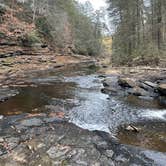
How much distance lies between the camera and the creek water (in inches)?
373

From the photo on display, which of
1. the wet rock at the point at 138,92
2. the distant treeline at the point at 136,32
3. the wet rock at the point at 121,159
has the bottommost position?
the wet rock at the point at 121,159

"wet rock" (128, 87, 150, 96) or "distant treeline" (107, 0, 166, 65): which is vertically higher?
"distant treeline" (107, 0, 166, 65)

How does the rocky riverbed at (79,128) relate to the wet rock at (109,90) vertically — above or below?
below

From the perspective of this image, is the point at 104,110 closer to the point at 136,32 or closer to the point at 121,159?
the point at 121,159

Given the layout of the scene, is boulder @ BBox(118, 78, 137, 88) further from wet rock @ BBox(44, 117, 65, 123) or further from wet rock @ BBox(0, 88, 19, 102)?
wet rock @ BBox(44, 117, 65, 123)

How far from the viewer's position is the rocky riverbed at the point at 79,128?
7.30 metres

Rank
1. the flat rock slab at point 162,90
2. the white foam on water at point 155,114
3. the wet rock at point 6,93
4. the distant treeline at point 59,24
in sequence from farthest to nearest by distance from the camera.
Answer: the distant treeline at point 59,24 < the flat rock slab at point 162,90 < the wet rock at point 6,93 < the white foam on water at point 155,114

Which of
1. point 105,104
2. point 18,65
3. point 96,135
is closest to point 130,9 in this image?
point 18,65

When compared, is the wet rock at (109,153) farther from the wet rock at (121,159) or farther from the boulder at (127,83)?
the boulder at (127,83)

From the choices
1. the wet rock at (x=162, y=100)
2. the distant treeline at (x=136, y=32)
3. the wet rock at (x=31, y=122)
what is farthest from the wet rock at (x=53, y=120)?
the distant treeline at (x=136, y=32)

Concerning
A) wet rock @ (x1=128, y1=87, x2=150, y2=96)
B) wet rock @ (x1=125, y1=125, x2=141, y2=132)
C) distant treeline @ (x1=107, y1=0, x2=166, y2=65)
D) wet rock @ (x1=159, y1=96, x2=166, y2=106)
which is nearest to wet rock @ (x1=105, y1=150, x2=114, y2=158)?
wet rock @ (x1=125, y1=125, x2=141, y2=132)

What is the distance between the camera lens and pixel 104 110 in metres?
13.0

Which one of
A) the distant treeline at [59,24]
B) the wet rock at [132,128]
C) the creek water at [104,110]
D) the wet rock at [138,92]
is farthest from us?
the distant treeline at [59,24]

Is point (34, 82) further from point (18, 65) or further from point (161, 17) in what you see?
point (161, 17)
